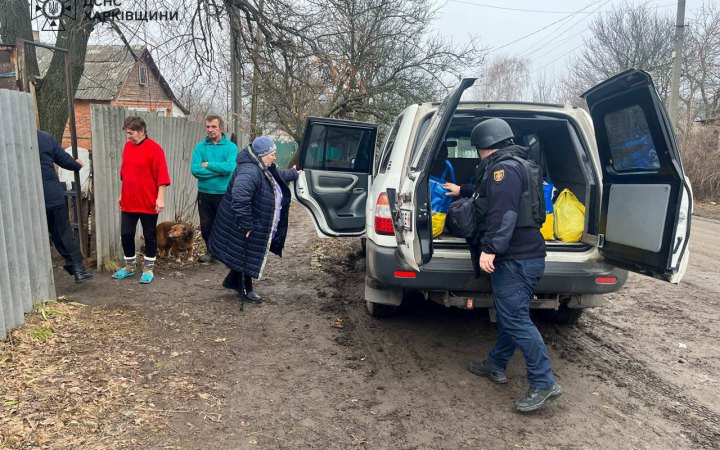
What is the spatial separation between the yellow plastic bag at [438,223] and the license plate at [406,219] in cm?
61

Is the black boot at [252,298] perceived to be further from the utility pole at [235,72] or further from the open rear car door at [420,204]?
the utility pole at [235,72]

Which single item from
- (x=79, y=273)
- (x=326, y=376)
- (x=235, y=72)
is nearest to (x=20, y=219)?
(x=79, y=273)

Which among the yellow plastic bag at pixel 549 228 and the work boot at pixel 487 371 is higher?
the yellow plastic bag at pixel 549 228

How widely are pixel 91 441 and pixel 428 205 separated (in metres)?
2.42

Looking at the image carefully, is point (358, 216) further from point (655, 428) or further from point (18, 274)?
point (655, 428)

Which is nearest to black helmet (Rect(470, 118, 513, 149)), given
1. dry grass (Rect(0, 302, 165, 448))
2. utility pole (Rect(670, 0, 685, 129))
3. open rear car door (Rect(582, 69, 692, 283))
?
open rear car door (Rect(582, 69, 692, 283))

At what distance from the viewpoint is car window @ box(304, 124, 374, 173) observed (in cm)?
630

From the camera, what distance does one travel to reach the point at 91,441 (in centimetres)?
271

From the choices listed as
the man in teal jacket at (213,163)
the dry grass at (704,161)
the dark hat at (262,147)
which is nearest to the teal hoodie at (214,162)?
the man in teal jacket at (213,163)

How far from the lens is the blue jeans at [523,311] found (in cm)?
322

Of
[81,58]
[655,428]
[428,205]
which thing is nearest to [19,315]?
[428,205]

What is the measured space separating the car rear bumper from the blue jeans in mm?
330

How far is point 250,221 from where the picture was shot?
4.69m

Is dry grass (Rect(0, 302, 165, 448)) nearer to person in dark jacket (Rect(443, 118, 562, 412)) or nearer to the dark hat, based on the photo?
the dark hat
